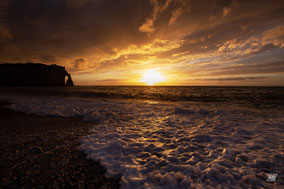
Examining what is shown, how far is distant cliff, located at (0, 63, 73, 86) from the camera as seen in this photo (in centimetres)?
10331

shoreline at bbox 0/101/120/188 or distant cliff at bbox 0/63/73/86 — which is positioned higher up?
distant cliff at bbox 0/63/73/86

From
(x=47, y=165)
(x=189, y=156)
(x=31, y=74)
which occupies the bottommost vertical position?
(x=189, y=156)

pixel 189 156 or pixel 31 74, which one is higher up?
pixel 31 74

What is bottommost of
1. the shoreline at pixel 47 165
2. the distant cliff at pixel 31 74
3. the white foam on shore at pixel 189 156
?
the white foam on shore at pixel 189 156

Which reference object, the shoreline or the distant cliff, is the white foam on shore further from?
the distant cliff

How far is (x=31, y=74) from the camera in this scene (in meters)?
110

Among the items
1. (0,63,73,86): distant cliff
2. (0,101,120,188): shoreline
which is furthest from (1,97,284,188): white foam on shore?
(0,63,73,86): distant cliff

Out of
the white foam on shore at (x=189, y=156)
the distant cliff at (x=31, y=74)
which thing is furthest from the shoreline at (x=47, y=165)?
the distant cliff at (x=31, y=74)

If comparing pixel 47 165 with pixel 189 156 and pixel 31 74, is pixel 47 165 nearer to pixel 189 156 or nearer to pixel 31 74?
pixel 189 156

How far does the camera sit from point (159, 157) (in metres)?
3.91

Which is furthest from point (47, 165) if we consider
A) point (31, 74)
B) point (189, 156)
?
point (31, 74)

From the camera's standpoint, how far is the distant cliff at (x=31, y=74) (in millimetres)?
103312

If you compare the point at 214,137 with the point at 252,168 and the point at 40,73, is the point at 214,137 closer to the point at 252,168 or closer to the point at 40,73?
the point at 252,168

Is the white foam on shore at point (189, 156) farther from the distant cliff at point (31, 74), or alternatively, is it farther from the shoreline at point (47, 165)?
the distant cliff at point (31, 74)
